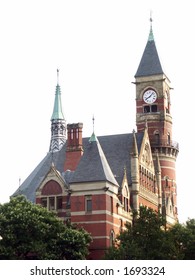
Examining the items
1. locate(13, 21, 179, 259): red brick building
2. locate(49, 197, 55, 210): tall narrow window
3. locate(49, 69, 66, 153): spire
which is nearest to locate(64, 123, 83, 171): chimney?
locate(13, 21, 179, 259): red brick building

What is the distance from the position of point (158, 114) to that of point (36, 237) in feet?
143

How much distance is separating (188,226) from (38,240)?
19.3m

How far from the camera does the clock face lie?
332 feet

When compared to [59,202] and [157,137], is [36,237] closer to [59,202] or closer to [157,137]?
[59,202]

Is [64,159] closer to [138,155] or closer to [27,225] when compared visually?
[138,155]

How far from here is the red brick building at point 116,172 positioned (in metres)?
69.2

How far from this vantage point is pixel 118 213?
237ft

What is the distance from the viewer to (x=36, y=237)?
61.7m

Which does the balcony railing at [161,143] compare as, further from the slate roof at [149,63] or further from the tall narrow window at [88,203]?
the tall narrow window at [88,203]

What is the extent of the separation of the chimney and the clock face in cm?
2353

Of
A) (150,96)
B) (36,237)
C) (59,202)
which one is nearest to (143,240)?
(36,237)

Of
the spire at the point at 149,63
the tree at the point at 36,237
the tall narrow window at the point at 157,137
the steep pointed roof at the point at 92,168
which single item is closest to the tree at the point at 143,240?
the tree at the point at 36,237

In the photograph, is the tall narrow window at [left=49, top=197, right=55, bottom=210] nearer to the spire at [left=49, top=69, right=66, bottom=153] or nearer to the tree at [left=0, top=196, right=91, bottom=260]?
the tree at [left=0, top=196, right=91, bottom=260]

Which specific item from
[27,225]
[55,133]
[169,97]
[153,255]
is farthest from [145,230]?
[55,133]
